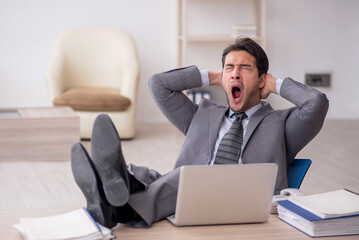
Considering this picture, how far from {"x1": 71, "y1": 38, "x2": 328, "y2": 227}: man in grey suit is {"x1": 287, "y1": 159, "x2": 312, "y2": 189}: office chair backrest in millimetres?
34

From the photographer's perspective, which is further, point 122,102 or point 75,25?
point 75,25

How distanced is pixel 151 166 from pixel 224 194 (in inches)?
100

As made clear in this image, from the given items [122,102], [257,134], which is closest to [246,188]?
[257,134]

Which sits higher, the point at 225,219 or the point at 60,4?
the point at 60,4

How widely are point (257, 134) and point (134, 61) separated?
130 inches

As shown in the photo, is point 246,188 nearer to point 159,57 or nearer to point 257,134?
point 257,134

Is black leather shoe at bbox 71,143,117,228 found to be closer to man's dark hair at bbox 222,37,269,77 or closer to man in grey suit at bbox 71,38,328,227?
man in grey suit at bbox 71,38,328,227

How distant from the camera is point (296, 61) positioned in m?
6.36

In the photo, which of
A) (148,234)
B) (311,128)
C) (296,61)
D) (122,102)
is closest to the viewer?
(148,234)

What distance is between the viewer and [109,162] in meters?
1.80

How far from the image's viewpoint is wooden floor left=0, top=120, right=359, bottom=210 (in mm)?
3623

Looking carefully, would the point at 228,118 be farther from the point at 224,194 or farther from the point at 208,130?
the point at 224,194

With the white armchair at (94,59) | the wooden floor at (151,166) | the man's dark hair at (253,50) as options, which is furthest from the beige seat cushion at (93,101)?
the man's dark hair at (253,50)

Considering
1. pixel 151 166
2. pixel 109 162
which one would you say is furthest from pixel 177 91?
pixel 151 166
